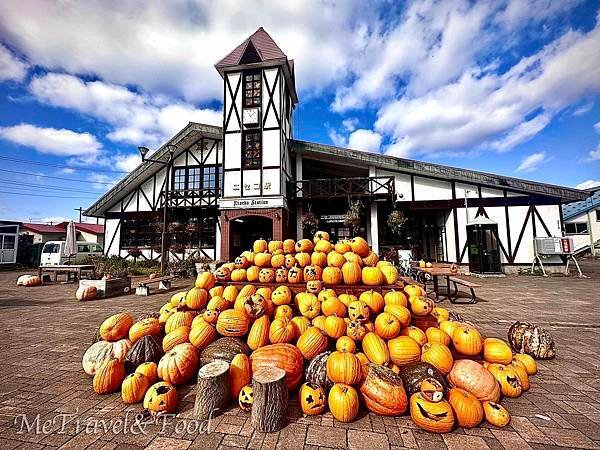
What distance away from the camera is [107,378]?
289 centimetres

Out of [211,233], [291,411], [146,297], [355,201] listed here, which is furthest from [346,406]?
[211,233]

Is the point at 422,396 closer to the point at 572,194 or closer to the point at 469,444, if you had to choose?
the point at 469,444

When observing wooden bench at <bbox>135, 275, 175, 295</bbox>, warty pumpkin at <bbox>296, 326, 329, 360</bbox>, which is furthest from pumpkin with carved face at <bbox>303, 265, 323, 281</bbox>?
wooden bench at <bbox>135, 275, 175, 295</bbox>

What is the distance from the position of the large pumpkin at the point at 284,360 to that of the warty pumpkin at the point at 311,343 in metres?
0.10

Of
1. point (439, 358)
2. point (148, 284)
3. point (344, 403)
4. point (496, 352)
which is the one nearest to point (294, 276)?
point (344, 403)

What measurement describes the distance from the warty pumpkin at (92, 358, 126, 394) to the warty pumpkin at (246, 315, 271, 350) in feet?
4.58

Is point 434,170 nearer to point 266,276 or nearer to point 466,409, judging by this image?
point 266,276

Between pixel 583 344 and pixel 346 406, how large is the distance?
4.30 meters

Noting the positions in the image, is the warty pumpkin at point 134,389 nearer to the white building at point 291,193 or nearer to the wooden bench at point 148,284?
the wooden bench at point 148,284

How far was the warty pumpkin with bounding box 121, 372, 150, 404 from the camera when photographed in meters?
2.72

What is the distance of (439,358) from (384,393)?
2.69 ft

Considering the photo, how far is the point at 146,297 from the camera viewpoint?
28.1 feet

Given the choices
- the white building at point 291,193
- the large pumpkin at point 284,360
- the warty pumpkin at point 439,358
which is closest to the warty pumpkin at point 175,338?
the large pumpkin at point 284,360

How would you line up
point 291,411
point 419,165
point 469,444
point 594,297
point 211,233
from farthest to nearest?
point 211,233 < point 419,165 < point 594,297 < point 291,411 < point 469,444
